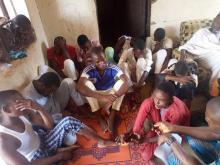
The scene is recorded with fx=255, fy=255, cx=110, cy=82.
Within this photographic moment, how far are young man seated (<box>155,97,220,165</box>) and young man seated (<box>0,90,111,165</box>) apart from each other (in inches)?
32.2

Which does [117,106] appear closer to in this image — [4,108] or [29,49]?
[29,49]

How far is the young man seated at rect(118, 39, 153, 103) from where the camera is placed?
9.82 ft

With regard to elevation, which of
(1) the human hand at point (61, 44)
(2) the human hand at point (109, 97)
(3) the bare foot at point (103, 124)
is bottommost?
(3) the bare foot at point (103, 124)

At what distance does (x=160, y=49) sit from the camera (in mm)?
3195

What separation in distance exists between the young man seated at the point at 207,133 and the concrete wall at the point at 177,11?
2050mm

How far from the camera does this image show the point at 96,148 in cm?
250

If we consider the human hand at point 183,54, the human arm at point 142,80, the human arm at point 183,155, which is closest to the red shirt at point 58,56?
the human arm at point 142,80

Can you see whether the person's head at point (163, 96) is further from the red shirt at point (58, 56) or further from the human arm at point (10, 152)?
the red shirt at point (58, 56)

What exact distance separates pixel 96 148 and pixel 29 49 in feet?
3.99

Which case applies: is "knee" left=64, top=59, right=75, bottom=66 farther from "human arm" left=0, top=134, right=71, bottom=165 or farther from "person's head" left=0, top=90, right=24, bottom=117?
"human arm" left=0, top=134, right=71, bottom=165

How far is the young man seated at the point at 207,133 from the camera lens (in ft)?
5.26

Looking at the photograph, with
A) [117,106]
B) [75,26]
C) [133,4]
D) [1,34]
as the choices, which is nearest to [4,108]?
[1,34]

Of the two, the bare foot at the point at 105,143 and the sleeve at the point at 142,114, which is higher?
the sleeve at the point at 142,114

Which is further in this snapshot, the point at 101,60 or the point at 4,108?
the point at 101,60
